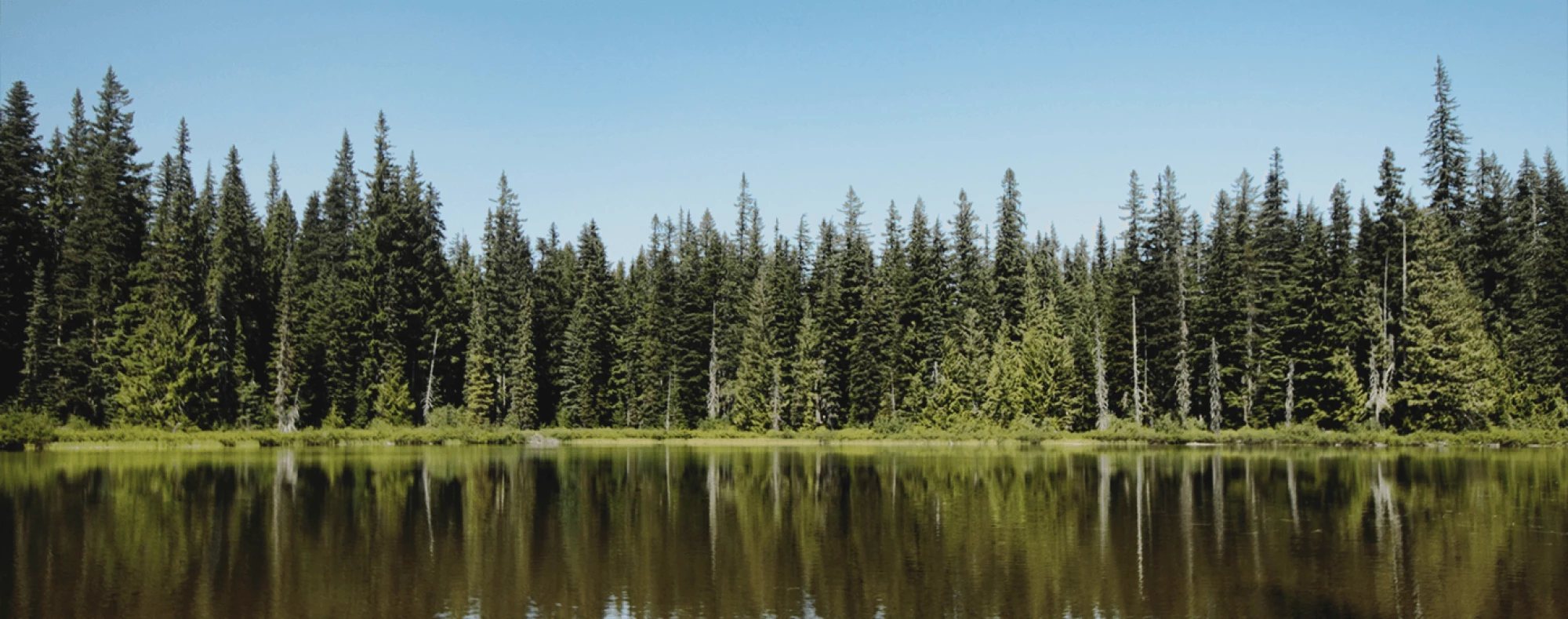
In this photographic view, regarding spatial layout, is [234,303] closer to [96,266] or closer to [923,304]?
[96,266]

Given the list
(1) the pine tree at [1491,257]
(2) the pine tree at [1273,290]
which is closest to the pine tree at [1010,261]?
(2) the pine tree at [1273,290]

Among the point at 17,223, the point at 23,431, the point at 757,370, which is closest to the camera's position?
the point at 23,431

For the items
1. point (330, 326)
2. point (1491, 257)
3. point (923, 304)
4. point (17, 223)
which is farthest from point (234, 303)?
point (1491, 257)

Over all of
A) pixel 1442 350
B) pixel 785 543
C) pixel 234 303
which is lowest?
pixel 785 543

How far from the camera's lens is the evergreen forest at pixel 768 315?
218 ft

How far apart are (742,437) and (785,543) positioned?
55893 millimetres

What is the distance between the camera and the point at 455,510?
30.8 meters

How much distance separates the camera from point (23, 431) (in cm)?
5566

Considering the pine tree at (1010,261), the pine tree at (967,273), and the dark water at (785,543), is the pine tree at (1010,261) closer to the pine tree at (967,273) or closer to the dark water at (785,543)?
the pine tree at (967,273)

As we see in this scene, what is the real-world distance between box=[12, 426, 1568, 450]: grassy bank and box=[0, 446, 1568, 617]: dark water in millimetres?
17844

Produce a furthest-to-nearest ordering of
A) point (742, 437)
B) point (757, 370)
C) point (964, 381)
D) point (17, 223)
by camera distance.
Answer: point (757, 370)
point (742, 437)
point (964, 381)
point (17, 223)

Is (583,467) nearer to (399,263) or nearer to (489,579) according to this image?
(489,579)

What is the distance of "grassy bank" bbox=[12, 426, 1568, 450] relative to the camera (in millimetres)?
61094

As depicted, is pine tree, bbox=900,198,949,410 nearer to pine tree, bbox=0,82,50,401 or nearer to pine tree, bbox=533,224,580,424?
pine tree, bbox=533,224,580,424
